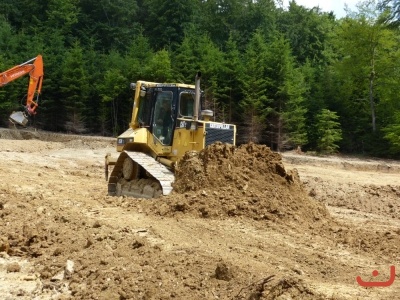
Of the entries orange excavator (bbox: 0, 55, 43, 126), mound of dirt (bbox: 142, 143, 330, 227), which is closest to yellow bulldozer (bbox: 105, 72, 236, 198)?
mound of dirt (bbox: 142, 143, 330, 227)

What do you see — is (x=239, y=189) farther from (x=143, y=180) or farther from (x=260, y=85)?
(x=260, y=85)

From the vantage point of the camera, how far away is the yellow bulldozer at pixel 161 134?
1155 cm

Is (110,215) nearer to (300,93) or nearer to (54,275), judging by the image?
(54,275)

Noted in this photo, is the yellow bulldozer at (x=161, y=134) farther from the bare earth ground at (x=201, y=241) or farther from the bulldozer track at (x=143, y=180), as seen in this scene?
the bare earth ground at (x=201, y=241)

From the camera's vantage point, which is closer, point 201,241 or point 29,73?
point 201,241

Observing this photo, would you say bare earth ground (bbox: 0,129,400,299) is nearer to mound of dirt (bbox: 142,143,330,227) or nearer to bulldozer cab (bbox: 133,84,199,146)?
mound of dirt (bbox: 142,143,330,227)

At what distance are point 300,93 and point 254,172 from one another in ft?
60.9

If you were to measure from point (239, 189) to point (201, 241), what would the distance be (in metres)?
2.30

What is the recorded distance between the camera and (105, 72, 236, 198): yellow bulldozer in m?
11.6

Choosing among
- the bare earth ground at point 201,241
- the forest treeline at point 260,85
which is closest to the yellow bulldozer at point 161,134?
the bare earth ground at point 201,241

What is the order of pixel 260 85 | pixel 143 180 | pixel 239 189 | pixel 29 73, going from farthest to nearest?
pixel 260 85 → pixel 29 73 → pixel 143 180 → pixel 239 189

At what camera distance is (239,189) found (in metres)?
9.67

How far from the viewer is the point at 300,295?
16.4 feet

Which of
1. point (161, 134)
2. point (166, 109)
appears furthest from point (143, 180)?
point (166, 109)
